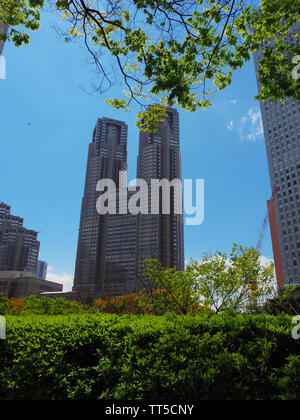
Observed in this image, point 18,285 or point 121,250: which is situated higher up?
point 121,250

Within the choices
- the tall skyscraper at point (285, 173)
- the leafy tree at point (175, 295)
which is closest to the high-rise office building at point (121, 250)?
the tall skyscraper at point (285, 173)

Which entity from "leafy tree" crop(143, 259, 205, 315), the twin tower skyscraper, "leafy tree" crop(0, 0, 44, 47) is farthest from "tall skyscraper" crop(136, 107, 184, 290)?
"leafy tree" crop(0, 0, 44, 47)

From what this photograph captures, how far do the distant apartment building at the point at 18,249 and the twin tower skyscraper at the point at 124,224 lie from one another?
43436mm

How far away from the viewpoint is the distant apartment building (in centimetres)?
16000

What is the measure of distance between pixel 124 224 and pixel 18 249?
7098 centimetres

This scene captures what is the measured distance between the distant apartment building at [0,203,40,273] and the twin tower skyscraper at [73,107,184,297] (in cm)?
4344

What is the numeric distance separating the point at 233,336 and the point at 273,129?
13565 cm

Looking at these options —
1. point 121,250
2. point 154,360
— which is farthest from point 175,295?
point 121,250

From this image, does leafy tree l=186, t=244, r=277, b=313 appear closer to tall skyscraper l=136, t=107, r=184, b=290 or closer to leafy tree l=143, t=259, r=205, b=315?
leafy tree l=143, t=259, r=205, b=315

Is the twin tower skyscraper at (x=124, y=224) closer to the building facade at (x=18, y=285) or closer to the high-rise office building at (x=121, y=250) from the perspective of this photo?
the high-rise office building at (x=121, y=250)

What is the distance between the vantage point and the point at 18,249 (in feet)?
531

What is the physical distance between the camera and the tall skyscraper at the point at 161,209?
410ft

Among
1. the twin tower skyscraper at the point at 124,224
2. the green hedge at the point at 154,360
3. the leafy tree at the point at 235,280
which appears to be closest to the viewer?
the green hedge at the point at 154,360

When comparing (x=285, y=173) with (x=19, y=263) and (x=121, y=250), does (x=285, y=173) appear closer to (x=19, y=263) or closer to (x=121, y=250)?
(x=121, y=250)
